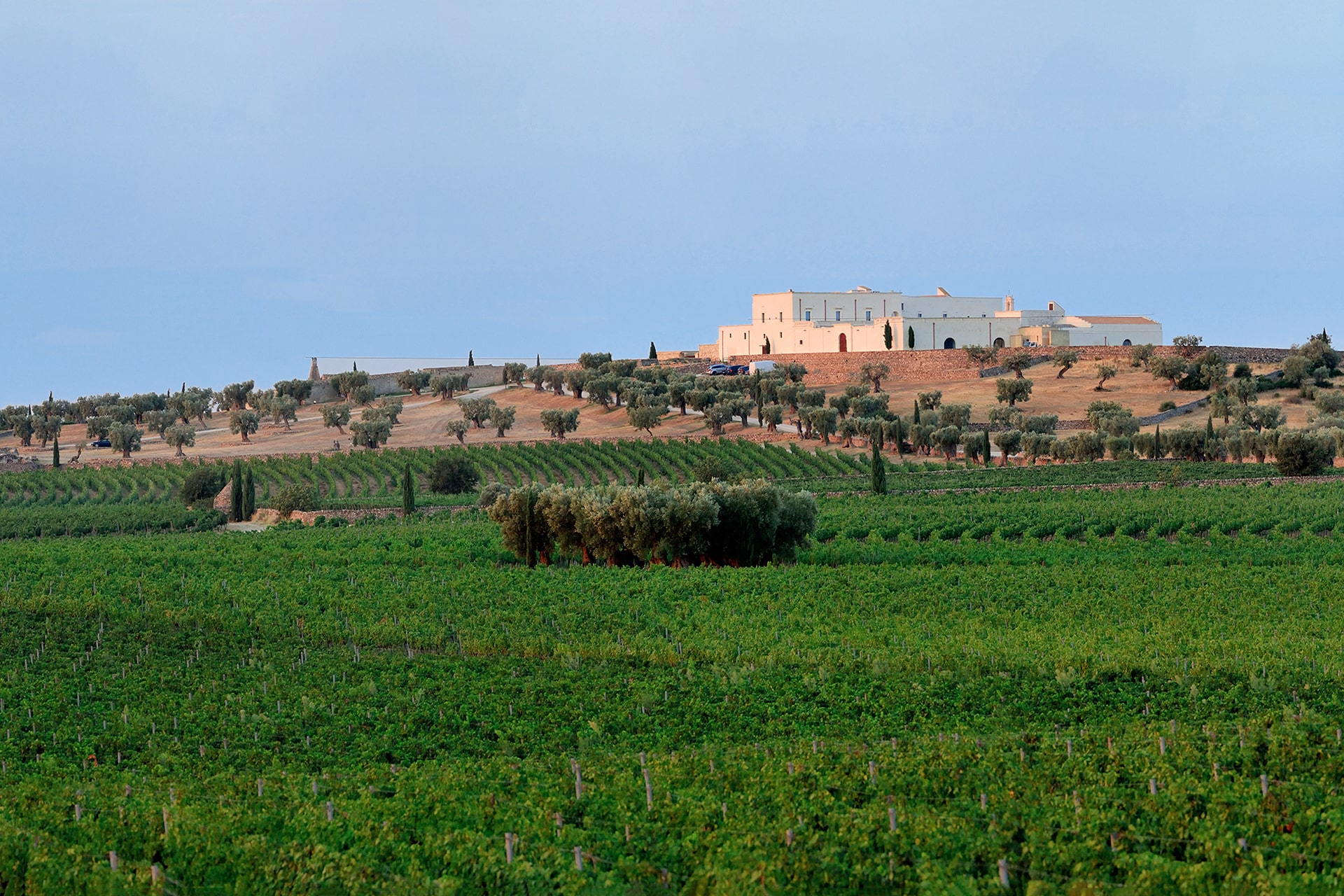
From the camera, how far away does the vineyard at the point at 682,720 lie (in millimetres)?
11438

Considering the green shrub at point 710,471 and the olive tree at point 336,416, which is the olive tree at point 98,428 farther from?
the green shrub at point 710,471

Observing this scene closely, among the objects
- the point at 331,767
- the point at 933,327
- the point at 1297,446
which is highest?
the point at 933,327

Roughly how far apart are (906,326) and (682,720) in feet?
290

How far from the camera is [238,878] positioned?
37.1 feet

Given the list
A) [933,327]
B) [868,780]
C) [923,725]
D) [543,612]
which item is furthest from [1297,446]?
[933,327]

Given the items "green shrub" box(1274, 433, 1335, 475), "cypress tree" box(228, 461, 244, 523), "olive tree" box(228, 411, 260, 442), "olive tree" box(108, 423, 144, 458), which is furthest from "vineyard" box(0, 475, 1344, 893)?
→ "olive tree" box(228, 411, 260, 442)

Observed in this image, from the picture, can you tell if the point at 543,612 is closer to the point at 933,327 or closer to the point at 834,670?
the point at 834,670

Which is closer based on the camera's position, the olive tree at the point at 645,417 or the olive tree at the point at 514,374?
the olive tree at the point at 645,417

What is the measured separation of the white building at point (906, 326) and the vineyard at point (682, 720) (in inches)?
2717

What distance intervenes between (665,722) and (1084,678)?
636 centimetres

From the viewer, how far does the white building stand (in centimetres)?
10481

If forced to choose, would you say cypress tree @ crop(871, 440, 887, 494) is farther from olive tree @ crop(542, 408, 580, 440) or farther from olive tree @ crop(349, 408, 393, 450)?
olive tree @ crop(349, 408, 393, 450)

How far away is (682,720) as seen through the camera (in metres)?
18.3

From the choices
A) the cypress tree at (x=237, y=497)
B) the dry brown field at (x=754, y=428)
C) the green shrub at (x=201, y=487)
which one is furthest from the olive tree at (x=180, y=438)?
the cypress tree at (x=237, y=497)
